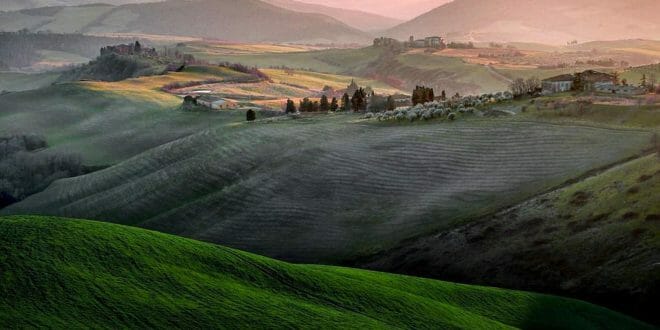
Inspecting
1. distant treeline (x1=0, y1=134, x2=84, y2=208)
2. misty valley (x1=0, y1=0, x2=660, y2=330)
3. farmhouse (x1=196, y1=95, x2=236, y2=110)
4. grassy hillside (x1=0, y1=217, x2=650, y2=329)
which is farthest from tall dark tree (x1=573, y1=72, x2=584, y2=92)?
farmhouse (x1=196, y1=95, x2=236, y2=110)

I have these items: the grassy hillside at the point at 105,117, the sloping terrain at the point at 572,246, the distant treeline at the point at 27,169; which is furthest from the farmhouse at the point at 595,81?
the distant treeline at the point at 27,169

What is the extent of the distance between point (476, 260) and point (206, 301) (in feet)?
88.3

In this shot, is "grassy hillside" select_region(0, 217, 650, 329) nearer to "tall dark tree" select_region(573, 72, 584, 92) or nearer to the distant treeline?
"tall dark tree" select_region(573, 72, 584, 92)

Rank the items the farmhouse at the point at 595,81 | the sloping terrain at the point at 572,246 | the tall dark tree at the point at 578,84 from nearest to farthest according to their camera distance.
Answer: the sloping terrain at the point at 572,246 → the farmhouse at the point at 595,81 → the tall dark tree at the point at 578,84

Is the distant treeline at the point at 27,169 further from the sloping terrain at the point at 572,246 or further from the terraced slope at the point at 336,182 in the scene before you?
the sloping terrain at the point at 572,246

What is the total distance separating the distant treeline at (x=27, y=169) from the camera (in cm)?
8869

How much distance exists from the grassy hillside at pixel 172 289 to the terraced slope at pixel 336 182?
78.9 feet

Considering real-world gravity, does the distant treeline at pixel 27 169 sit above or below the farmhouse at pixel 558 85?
below

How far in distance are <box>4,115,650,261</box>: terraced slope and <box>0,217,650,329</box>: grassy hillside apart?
78.9 ft

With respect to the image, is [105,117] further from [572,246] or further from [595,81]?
[572,246]

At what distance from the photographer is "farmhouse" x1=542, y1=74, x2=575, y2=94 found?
8906 centimetres

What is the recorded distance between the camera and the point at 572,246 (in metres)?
45.9

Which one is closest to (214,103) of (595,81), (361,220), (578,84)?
(578,84)

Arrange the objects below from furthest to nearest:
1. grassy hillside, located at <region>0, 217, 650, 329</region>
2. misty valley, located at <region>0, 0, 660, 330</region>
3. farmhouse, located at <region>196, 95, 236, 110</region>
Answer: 1. farmhouse, located at <region>196, 95, 236, 110</region>
2. misty valley, located at <region>0, 0, 660, 330</region>
3. grassy hillside, located at <region>0, 217, 650, 329</region>
